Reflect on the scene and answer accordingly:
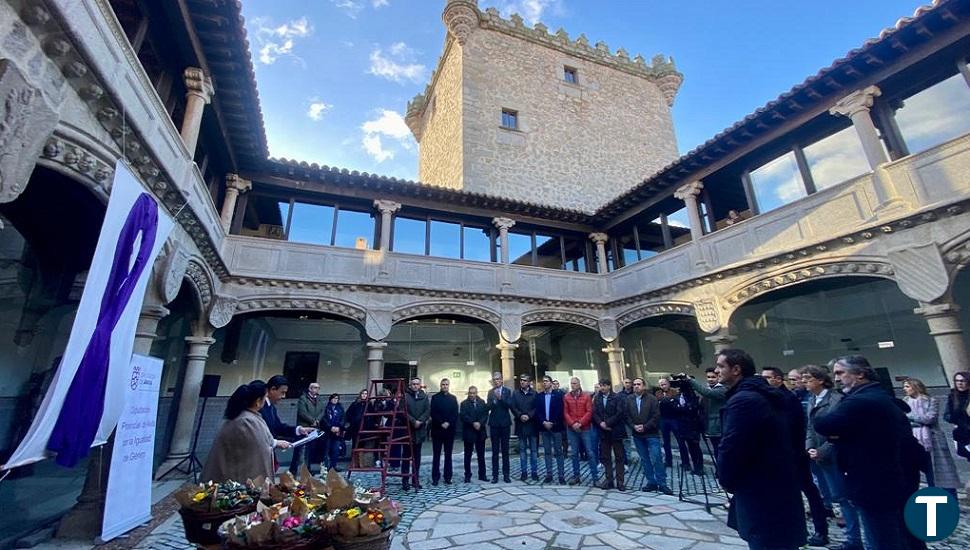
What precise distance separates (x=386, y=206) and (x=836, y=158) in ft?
33.7

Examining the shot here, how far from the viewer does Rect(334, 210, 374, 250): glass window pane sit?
1103 cm

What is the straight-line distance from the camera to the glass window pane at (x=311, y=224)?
34.7 ft

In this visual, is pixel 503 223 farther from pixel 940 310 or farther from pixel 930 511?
pixel 930 511

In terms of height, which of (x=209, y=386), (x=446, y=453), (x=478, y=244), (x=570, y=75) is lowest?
(x=446, y=453)

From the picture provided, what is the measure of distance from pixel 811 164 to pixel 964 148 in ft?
7.98

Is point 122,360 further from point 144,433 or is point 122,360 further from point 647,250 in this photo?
point 647,250

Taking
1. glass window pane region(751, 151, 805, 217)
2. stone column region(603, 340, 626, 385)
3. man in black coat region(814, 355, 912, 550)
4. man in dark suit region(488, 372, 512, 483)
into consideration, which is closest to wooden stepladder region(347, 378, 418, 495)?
man in dark suit region(488, 372, 512, 483)

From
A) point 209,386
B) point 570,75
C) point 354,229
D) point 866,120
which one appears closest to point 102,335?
point 209,386

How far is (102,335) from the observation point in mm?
3766

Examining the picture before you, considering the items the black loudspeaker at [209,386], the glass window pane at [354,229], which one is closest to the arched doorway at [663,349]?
the glass window pane at [354,229]

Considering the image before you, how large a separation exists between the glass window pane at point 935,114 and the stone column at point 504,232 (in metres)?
8.63

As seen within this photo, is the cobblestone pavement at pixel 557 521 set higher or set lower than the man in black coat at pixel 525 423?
lower

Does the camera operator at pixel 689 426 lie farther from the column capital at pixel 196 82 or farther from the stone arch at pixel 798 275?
the column capital at pixel 196 82

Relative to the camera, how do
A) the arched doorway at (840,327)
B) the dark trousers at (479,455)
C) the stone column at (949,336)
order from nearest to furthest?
1. the stone column at (949,336)
2. the dark trousers at (479,455)
3. the arched doorway at (840,327)
